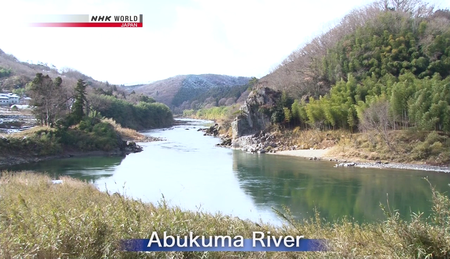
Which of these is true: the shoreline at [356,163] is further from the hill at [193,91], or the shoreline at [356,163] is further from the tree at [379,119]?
the hill at [193,91]

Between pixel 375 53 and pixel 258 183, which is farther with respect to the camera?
pixel 375 53

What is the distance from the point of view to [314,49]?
3362 centimetres

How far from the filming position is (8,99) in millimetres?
37188

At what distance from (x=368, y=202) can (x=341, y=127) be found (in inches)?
495

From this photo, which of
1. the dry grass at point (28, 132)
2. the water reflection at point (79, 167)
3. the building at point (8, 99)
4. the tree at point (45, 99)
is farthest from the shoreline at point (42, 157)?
the building at point (8, 99)

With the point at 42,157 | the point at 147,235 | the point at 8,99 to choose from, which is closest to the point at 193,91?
the point at 8,99

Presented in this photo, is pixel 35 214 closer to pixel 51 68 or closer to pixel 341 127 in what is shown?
pixel 341 127

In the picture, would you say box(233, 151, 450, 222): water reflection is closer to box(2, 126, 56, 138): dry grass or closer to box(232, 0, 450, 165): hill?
box(232, 0, 450, 165): hill

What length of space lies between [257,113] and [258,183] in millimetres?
14029

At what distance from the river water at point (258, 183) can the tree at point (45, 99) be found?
4.42 metres
